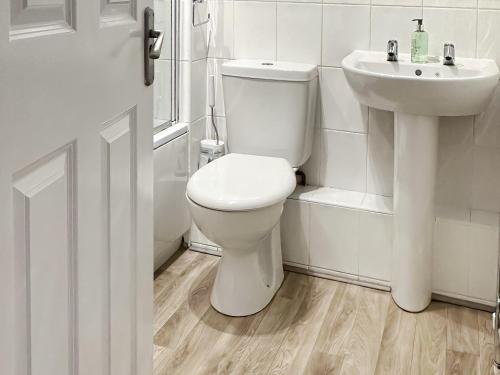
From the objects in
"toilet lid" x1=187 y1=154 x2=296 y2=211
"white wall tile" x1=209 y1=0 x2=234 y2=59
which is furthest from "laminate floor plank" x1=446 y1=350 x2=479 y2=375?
"white wall tile" x1=209 y1=0 x2=234 y2=59

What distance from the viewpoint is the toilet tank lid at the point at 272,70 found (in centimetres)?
236

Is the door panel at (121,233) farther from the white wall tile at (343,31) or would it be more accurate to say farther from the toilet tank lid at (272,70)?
the white wall tile at (343,31)

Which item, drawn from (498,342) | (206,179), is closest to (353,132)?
(206,179)

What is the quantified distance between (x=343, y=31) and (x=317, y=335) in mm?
1223

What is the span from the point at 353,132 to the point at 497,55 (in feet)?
2.06

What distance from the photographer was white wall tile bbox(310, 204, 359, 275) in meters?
2.42

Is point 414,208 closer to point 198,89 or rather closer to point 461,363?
point 461,363

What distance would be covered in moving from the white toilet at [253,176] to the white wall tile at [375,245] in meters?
0.34

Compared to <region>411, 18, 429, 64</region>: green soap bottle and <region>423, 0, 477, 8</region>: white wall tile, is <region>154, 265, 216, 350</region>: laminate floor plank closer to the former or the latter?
<region>411, 18, 429, 64</region>: green soap bottle

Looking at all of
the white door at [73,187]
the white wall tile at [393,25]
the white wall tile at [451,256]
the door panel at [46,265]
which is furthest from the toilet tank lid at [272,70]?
the door panel at [46,265]

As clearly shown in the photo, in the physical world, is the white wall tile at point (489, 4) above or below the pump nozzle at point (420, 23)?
above

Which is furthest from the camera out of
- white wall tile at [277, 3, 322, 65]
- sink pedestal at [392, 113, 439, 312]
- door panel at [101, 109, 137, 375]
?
white wall tile at [277, 3, 322, 65]

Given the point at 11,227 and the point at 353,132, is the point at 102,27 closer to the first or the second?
the point at 11,227

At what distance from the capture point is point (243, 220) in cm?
199
